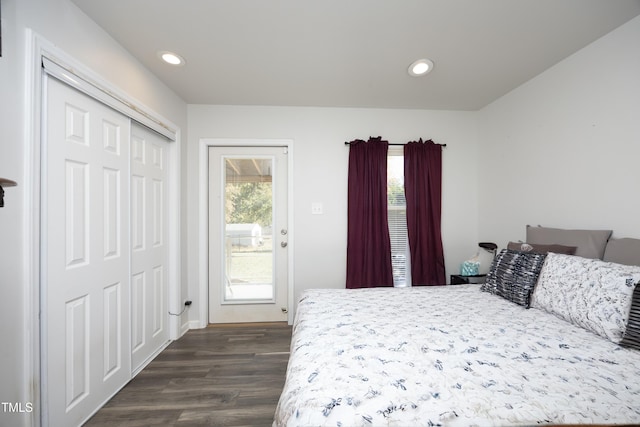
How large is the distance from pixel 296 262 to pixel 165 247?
1346mm

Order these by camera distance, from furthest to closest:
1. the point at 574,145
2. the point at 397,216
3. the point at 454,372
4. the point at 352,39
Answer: the point at 397,216 < the point at 574,145 < the point at 352,39 < the point at 454,372

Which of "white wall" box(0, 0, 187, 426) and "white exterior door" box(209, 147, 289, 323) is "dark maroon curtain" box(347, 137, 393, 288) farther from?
"white wall" box(0, 0, 187, 426)

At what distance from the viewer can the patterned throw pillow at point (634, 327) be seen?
3.50ft

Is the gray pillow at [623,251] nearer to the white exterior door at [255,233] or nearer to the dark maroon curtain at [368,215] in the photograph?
the dark maroon curtain at [368,215]

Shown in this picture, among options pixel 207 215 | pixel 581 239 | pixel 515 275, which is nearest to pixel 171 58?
pixel 207 215

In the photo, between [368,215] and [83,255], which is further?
[368,215]

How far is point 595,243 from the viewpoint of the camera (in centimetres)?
162

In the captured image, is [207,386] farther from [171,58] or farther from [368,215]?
[171,58]

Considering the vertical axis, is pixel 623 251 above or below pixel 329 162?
below

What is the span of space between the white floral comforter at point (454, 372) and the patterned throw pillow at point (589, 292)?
0.06 metres

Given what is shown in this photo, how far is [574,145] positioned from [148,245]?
3588mm

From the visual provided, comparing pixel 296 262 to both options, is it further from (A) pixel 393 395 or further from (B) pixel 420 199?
(A) pixel 393 395

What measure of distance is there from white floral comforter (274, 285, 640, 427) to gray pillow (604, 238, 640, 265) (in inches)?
21.9

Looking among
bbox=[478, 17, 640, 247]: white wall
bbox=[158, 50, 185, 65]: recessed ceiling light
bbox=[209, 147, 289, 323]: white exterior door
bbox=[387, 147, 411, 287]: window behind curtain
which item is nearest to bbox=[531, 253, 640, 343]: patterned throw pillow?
bbox=[478, 17, 640, 247]: white wall
